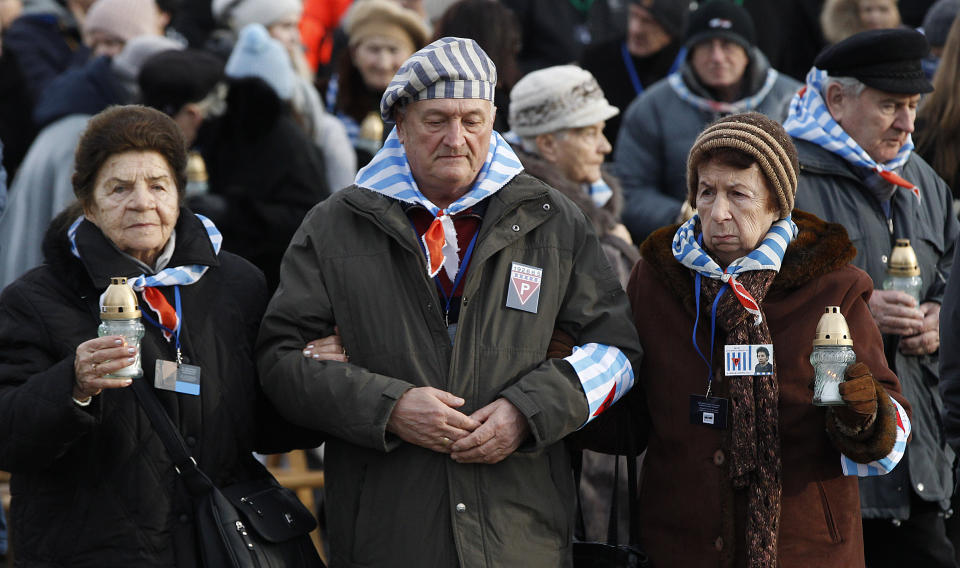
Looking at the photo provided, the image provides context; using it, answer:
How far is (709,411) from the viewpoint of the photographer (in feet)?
12.9

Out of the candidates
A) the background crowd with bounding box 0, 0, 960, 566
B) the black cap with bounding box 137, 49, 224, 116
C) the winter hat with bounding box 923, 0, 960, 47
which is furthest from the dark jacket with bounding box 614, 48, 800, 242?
the black cap with bounding box 137, 49, 224, 116

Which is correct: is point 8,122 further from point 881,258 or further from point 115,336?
point 881,258

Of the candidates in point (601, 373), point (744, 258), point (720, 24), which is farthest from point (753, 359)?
point (720, 24)

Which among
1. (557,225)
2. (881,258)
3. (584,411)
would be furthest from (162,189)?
(881,258)

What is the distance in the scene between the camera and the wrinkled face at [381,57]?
7.71 m

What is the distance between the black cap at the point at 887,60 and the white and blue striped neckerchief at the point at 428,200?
1.43 m

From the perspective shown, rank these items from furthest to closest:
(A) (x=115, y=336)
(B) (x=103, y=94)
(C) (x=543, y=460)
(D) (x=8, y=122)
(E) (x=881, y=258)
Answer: (D) (x=8, y=122) → (B) (x=103, y=94) → (E) (x=881, y=258) → (C) (x=543, y=460) → (A) (x=115, y=336)

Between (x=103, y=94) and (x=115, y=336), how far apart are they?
3450 mm

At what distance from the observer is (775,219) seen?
13.4 ft

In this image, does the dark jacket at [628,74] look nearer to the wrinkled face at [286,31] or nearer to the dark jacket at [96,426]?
the wrinkled face at [286,31]

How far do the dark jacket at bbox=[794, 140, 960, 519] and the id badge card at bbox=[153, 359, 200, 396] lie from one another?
7.29 ft

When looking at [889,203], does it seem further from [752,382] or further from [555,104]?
[555,104]

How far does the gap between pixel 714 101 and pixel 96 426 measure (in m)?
3.99

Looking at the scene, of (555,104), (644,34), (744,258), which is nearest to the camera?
(744,258)
